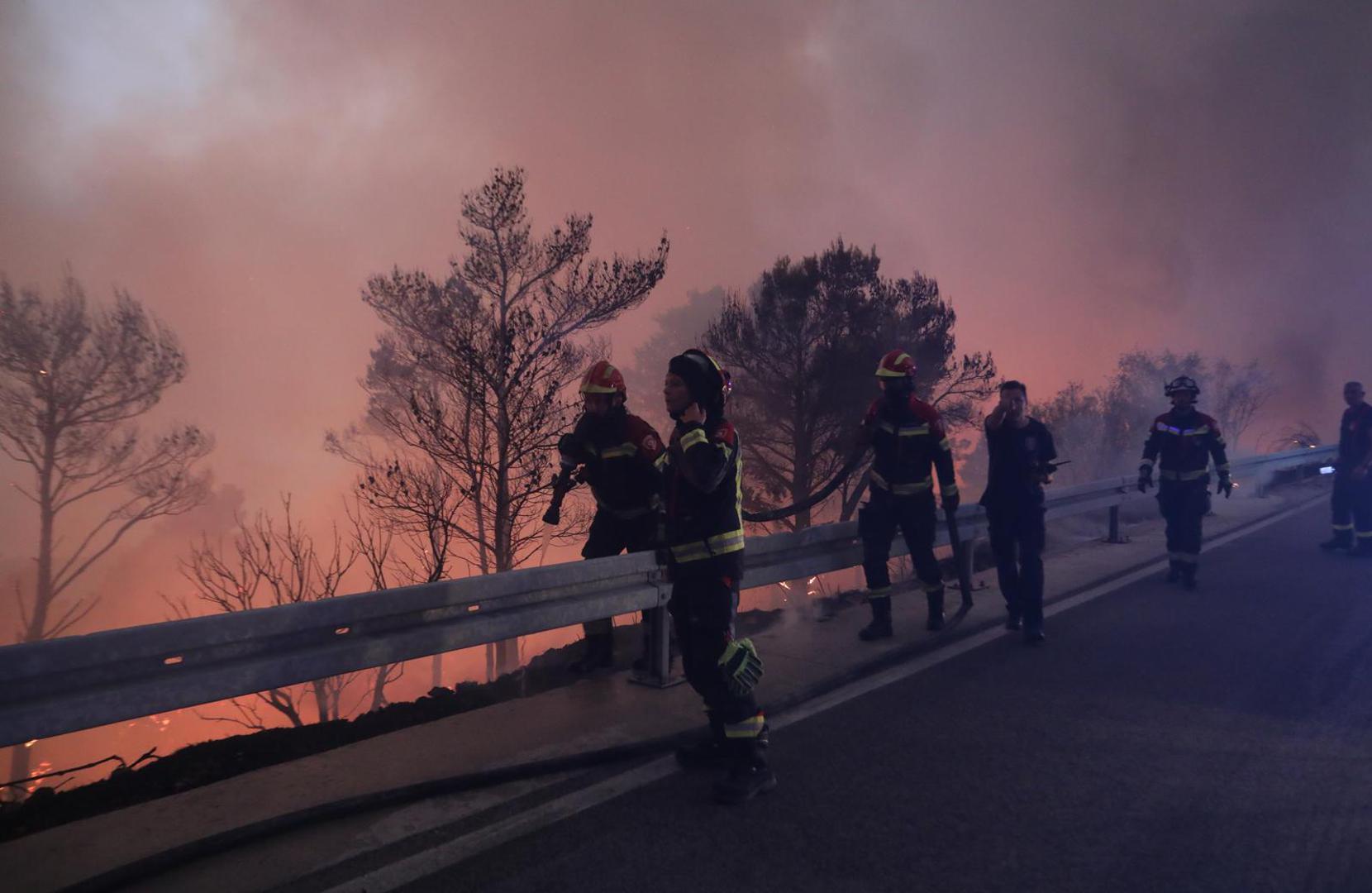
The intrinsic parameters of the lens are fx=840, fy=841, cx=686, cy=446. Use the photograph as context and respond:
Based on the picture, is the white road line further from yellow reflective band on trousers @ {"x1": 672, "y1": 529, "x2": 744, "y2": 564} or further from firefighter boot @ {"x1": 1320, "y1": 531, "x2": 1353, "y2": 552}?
firefighter boot @ {"x1": 1320, "y1": 531, "x2": 1353, "y2": 552}

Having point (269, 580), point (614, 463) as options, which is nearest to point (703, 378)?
point (614, 463)

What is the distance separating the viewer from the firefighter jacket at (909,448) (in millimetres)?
6184

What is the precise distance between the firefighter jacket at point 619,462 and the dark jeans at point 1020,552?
2.76 metres

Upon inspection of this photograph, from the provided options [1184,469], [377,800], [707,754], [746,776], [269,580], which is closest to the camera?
[377,800]

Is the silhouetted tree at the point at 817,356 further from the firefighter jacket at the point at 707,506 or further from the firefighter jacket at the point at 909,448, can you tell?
the firefighter jacket at the point at 707,506

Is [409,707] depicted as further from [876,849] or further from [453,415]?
[453,415]

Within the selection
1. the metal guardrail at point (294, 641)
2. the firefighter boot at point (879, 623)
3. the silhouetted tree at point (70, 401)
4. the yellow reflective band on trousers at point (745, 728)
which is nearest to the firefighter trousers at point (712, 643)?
the yellow reflective band on trousers at point (745, 728)

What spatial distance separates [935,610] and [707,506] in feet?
10.5

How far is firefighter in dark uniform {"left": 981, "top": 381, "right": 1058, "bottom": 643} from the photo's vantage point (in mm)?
6324

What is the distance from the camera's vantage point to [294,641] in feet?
11.4

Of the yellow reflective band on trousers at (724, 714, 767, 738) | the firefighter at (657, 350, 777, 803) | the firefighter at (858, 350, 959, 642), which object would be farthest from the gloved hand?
the firefighter at (858, 350, 959, 642)

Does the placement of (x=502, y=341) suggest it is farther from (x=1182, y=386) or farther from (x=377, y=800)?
(x=377, y=800)

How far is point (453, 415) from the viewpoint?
21.6 m

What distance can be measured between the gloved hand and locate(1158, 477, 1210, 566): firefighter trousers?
600 cm
